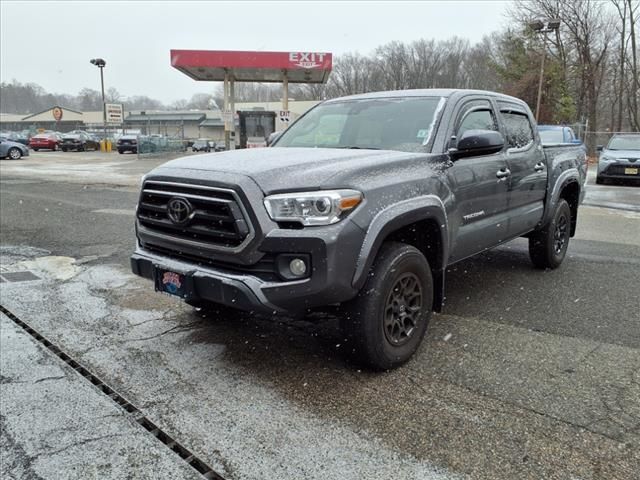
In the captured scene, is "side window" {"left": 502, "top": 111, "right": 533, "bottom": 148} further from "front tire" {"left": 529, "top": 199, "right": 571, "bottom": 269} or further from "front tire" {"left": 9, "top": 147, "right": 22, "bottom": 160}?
"front tire" {"left": 9, "top": 147, "right": 22, "bottom": 160}

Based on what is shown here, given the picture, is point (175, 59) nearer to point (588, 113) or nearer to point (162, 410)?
point (162, 410)

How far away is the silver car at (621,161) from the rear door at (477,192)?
12815 mm

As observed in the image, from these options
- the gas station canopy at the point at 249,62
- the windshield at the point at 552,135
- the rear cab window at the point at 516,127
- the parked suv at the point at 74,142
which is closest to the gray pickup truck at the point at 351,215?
the rear cab window at the point at 516,127

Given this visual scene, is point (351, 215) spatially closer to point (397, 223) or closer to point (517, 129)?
point (397, 223)

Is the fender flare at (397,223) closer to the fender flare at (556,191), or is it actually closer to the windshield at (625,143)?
the fender flare at (556,191)

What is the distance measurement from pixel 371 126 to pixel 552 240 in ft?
9.30

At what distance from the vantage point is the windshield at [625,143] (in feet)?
53.2

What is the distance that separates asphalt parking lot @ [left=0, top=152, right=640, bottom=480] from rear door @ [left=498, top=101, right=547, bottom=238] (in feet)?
2.48

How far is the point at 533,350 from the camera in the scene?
3.84 meters

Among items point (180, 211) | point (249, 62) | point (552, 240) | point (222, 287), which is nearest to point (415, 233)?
point (222, 287)

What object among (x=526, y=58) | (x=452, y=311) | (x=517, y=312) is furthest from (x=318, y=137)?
(x=526, y=58)

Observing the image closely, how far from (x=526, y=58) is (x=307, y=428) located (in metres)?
36.6

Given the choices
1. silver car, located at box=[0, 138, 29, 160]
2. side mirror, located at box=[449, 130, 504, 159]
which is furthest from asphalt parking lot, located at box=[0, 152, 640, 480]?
silver car, located at box=[0, 138, 29, 160]

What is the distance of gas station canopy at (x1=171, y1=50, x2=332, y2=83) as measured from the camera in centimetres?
2206
